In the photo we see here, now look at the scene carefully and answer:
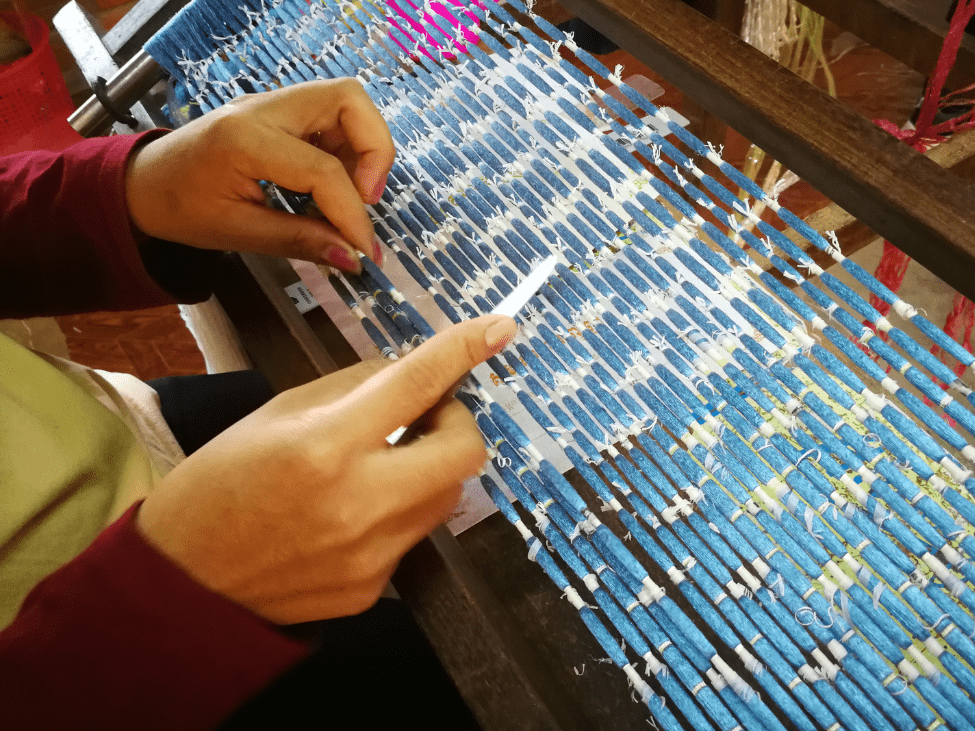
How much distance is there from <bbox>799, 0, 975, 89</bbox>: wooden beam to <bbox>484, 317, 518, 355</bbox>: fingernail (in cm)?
81

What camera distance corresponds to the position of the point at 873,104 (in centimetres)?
261

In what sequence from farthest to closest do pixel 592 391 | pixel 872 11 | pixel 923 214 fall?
pixel 872 11, pixel 592 391, pixel 923 214

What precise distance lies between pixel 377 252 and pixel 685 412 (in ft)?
1.37

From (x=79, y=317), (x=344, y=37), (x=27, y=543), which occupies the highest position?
(x=344, y=37)

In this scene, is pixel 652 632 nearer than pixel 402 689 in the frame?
Yes

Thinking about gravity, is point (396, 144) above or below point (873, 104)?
above

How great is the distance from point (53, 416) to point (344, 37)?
68cm

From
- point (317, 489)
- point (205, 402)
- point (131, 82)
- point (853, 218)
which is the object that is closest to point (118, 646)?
point (317, 489)

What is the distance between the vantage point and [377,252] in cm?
87

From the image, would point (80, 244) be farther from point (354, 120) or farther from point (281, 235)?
point (354, 120)

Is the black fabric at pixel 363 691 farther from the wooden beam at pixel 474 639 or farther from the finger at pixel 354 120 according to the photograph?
the finger at pixel 354 120

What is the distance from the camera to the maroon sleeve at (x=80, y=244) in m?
0.90

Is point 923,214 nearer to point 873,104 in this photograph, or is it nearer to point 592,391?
point 592,391

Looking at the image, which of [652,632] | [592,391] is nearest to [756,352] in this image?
[592,391]
